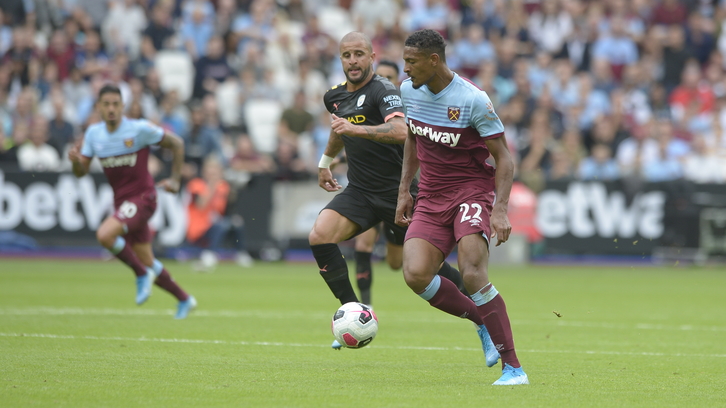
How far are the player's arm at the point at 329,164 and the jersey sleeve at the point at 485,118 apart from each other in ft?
6.19

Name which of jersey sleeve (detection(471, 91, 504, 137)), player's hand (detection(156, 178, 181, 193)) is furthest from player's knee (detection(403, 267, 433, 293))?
player's hand (detection(156, 178, 181, 193))

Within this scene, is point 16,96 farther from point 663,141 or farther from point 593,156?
point 663,141

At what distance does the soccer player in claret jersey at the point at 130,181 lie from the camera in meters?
11.8

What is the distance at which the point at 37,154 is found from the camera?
20438 millimetres

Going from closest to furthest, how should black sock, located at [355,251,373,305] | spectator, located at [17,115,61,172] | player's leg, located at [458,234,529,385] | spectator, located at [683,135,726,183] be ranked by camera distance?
1. player's leg, located at [458,234,529,385]
2. black sock, located at [355,251,373,305]
3. spectator, located at [17,115,61,172]
4. spectator, located at [683,135,726,183]

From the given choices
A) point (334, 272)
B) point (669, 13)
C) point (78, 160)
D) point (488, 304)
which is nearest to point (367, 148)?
point (334, 272)

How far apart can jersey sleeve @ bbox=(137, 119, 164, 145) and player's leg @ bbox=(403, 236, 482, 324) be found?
5.38m

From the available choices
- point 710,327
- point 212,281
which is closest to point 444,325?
point 710,327

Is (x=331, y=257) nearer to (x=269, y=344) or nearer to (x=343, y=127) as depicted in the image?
(x=269, y=344)

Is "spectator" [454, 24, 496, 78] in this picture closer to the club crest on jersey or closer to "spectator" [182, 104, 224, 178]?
"spectator" [182, 104, 224, 178]

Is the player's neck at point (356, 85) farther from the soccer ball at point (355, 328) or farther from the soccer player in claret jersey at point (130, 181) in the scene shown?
the soccer player in claret jersey at point (130, 181)

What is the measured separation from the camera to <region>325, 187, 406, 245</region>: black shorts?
8891 millimetres

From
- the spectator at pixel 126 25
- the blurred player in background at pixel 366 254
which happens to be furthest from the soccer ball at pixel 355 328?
the spectator at pixel 126 25

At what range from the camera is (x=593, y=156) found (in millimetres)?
21984
